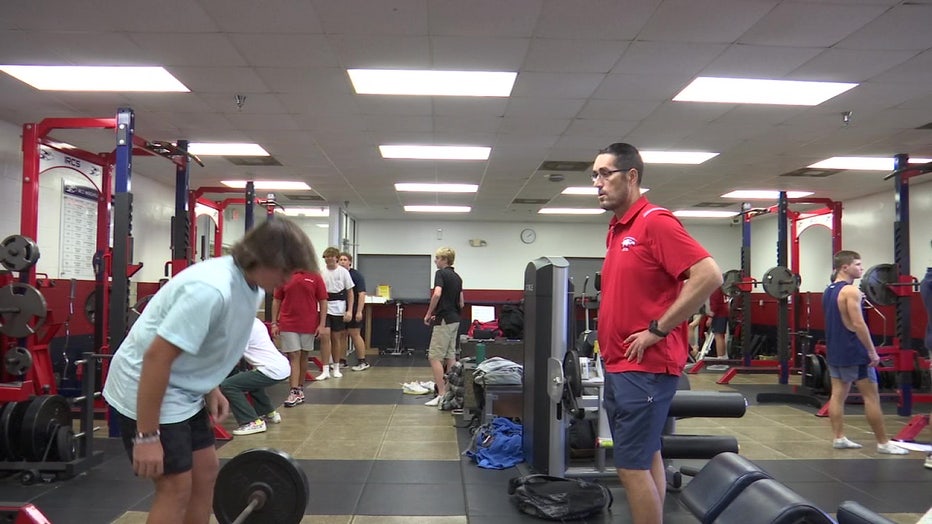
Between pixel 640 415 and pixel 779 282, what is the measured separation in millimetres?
6384

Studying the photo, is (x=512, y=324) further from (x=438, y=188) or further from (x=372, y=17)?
(x=438, y=188)

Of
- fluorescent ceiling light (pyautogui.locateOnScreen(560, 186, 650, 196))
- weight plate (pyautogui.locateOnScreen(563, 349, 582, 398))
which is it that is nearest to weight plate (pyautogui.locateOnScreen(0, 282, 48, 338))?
weight plate (pyautogui.locateOnScreen(563, 349, 582, 398))

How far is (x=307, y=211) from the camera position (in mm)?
12203

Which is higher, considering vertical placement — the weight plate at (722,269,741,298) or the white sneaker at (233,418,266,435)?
the weight plate at (722,269,741,298)

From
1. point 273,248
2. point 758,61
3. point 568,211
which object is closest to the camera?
point 273,248

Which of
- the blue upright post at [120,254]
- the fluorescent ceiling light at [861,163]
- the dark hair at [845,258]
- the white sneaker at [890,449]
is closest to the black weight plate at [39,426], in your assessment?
the blue upright post at [120,254]

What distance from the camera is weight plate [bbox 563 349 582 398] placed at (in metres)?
2.84

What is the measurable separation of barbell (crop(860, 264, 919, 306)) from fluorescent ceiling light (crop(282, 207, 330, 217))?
8.71 m

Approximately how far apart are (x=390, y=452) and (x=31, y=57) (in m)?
3.72

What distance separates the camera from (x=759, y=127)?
5801 mm

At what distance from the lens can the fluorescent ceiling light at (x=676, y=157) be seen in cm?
688

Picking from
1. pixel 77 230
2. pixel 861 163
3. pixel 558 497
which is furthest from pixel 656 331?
pixel 861 163

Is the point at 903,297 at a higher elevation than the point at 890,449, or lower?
higher

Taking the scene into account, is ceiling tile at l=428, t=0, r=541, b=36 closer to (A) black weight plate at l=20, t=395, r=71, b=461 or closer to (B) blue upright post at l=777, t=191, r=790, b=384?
(A) black weight plate at l=20, t=395, r=71, b=461
